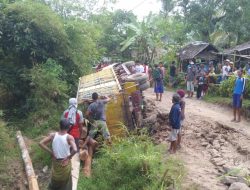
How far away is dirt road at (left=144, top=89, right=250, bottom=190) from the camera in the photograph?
777 cm

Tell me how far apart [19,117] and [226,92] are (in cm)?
853

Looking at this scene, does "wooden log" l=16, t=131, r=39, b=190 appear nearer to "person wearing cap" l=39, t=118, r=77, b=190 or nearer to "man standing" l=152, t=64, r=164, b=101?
"person wearing cap" l=39, t=118, r=77, b=190

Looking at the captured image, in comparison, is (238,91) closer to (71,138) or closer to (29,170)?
(29,170)

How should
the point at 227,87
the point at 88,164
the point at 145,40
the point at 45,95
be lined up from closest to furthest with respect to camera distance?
1. the point at 88,164
2. the point at 45,95
3. the point at 227,87
4. the point at 145,40

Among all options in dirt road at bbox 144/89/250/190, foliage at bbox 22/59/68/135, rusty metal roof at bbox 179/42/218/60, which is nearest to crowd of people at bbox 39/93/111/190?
dirt road at bbox 144/89/250/190

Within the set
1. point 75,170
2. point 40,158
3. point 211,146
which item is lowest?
point 40,158

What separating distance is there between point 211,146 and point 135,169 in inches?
134

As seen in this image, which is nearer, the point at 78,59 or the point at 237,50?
the point at 78,59

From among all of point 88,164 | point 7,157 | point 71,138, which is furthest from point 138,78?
point 71,138

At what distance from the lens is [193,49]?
2475 cm

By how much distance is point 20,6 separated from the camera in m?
13.5

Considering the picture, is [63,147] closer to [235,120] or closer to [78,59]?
[235,120]

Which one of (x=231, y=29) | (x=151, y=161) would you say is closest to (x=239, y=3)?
(x=231, y=29)

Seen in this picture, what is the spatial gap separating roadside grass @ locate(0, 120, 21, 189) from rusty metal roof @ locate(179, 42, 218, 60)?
1592 centimetres
